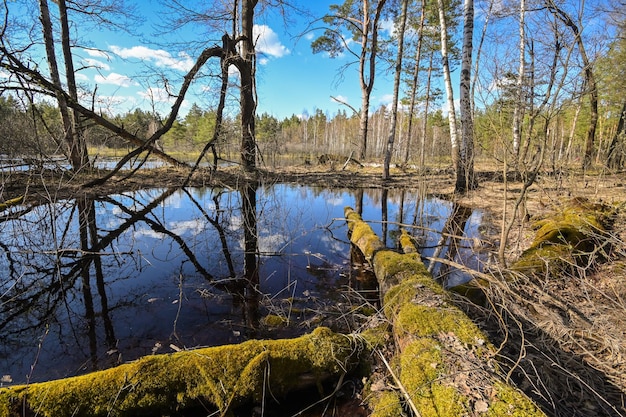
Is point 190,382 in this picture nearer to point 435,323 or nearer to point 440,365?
point 440,365

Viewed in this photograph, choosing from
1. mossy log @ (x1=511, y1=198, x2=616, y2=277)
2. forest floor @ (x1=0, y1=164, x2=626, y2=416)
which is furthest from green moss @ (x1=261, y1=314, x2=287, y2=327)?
mossy log @ (x1=511, y1=198, x2=616, y2=277)

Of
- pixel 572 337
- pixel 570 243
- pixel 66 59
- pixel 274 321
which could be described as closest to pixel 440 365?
pixel 572 337

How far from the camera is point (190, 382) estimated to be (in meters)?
1.94

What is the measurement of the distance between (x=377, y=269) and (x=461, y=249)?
250 cm

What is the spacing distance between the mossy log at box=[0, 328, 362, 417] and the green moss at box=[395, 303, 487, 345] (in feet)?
1.66

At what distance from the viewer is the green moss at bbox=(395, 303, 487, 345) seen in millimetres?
1969

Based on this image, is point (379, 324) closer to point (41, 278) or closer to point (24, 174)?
point (41, 278)

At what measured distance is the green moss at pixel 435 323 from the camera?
1969 mm

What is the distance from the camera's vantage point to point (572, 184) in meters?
6.48

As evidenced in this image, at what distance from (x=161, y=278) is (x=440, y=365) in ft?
12.7

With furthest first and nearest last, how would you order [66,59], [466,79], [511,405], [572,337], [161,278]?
[66,59]
[466,79]
[161,278]
[572,337]
[511,405]

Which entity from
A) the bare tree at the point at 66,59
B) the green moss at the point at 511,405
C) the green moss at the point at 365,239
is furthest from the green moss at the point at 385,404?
the bare tree at the point at 66,59

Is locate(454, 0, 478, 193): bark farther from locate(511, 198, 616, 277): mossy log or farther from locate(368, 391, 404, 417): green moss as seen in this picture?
locate(368, 391, 404, 417): green moss

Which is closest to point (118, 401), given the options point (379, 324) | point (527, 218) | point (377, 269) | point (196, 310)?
point (196, 310)
